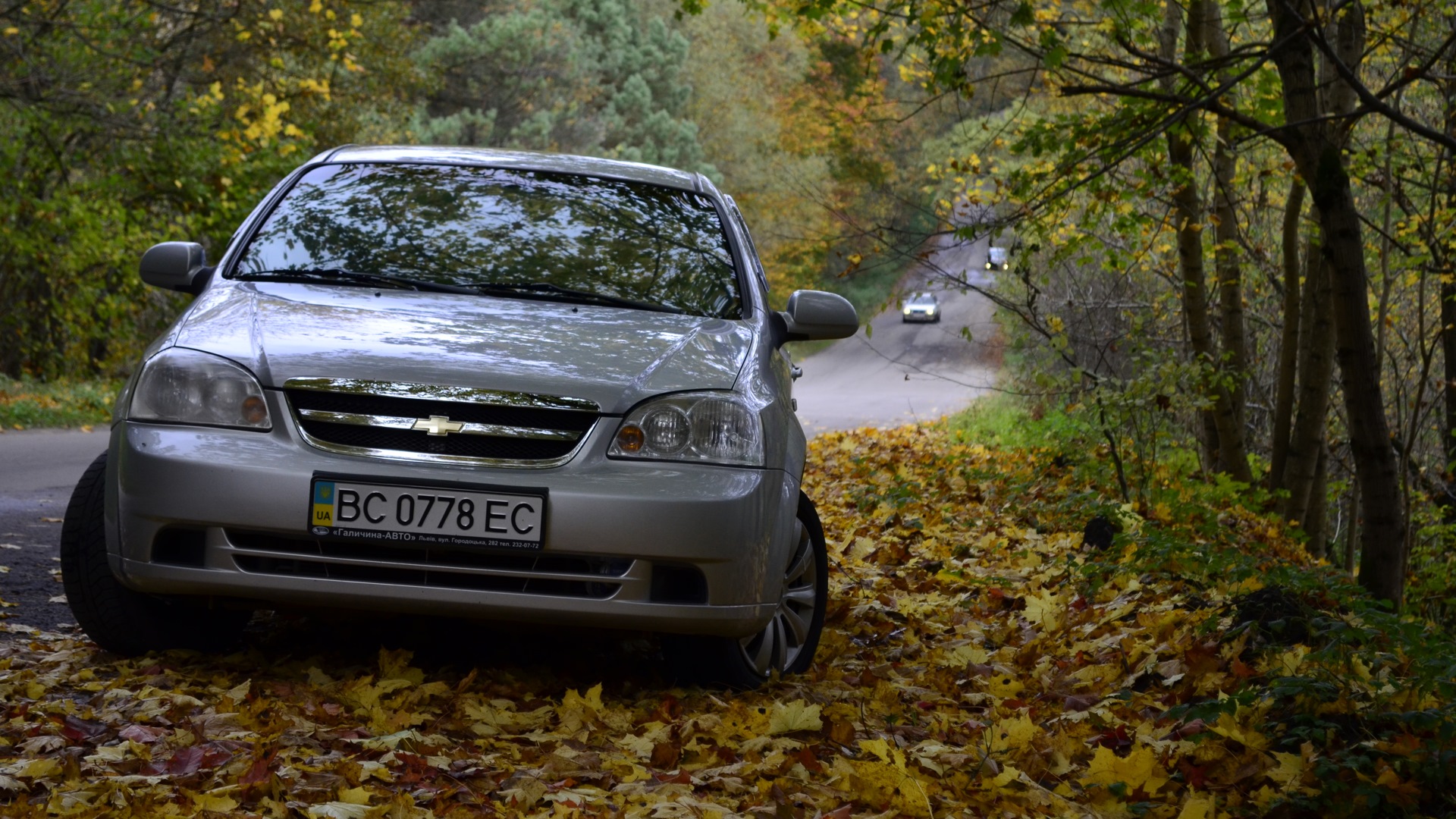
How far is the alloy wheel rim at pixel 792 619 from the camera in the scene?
4.46 m

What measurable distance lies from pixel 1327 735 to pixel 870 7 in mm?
5254

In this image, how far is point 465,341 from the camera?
4.16 m

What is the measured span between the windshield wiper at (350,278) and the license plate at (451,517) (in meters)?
1.03

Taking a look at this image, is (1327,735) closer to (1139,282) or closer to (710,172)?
(1139,282)

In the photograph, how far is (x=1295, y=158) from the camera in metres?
7.21

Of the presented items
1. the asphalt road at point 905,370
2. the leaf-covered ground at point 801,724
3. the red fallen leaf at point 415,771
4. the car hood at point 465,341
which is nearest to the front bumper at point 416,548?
the car hood at point 465,341

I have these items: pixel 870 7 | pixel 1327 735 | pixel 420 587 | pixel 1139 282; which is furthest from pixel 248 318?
pixel 1139 282

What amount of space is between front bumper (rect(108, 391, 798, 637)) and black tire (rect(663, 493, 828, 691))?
0.30m

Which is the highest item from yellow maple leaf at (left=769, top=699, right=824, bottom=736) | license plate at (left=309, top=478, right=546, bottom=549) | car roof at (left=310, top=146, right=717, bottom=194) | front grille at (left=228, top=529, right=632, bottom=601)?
car roof at (left=310, top=146, right=717, bottom=194)

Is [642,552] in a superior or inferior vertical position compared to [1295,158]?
inferior

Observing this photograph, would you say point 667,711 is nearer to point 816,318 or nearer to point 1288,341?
point 816,318

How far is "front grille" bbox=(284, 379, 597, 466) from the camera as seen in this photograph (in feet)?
12.7

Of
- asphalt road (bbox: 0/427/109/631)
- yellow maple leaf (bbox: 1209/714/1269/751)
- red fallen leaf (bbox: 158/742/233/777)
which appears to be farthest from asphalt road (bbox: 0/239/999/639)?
yellow maple leaf (bbox: 1209/714/1269/751)

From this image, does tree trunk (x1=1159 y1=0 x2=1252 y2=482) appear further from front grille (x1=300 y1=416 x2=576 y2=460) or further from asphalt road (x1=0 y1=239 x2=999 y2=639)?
front grille (x1=300 y1=416 x2=576 y2=460)
